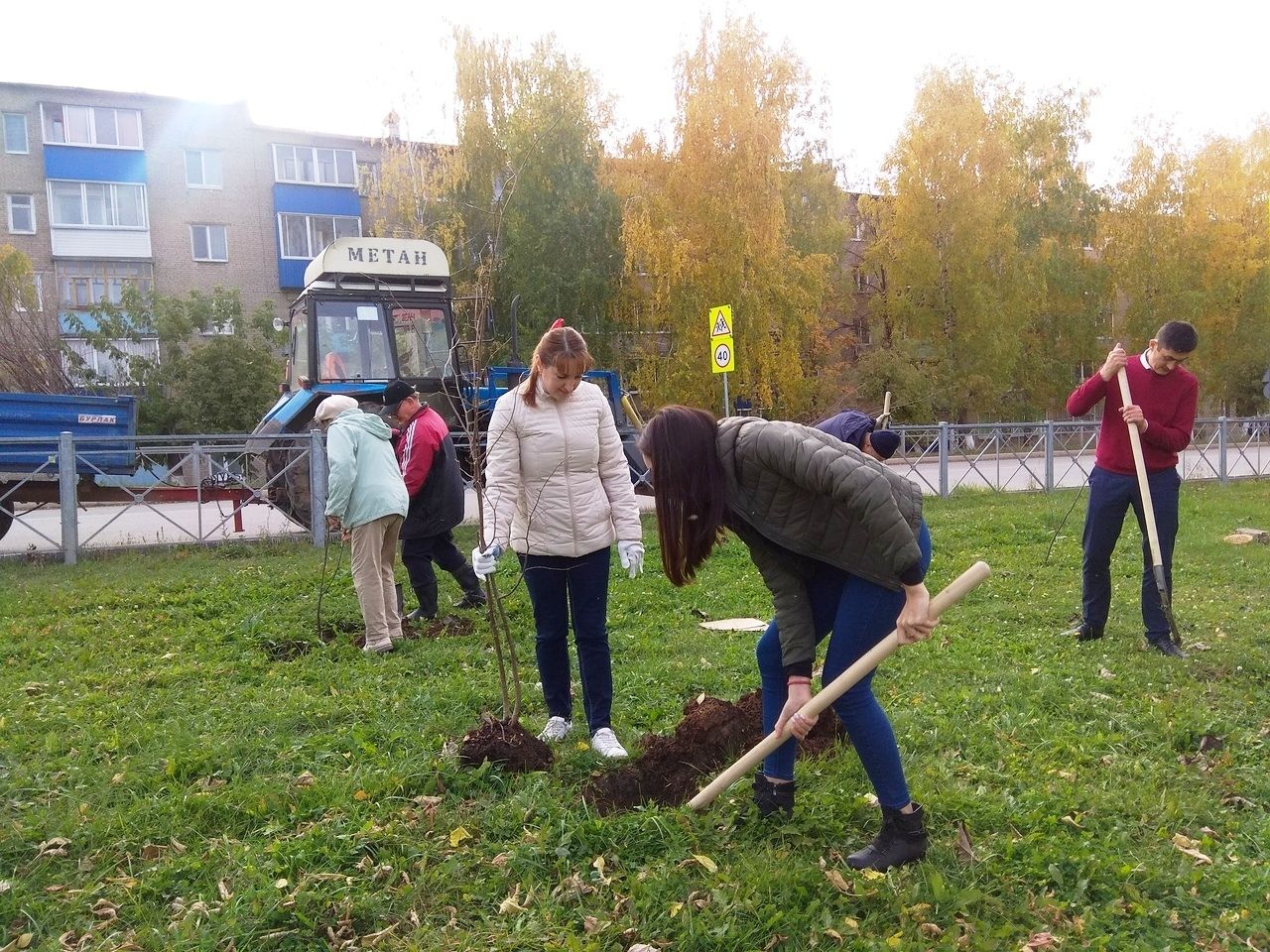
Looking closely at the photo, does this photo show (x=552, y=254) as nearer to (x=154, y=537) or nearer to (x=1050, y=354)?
(x=154, y=537)

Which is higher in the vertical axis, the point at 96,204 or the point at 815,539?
the point at 96,204

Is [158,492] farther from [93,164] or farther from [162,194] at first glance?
[93,164]

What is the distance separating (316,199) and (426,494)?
24925 millimetres

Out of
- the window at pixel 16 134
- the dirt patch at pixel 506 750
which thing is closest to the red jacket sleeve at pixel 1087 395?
the dirt patch at pixel 506 750

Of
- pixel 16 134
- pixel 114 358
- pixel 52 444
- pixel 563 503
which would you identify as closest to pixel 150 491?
pixel 52 444

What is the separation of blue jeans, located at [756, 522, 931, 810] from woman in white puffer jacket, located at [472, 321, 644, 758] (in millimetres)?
1109

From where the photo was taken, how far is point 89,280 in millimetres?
26422

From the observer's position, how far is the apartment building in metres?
26.1

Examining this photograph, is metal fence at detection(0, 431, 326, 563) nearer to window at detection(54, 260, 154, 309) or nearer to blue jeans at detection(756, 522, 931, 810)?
blue jeans at detection(756, 522, 931, 810)

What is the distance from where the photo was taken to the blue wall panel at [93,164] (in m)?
26.0

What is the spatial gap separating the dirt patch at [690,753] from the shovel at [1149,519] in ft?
8.11

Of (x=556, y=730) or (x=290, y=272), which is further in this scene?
(x=290, y=272)

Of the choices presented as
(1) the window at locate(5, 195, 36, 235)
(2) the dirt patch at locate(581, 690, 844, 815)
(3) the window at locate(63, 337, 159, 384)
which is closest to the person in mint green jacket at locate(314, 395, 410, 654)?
(2) the dirt patch at locate(581, 690, 844, 815)

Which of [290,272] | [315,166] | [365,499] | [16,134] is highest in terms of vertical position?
[16,134]
